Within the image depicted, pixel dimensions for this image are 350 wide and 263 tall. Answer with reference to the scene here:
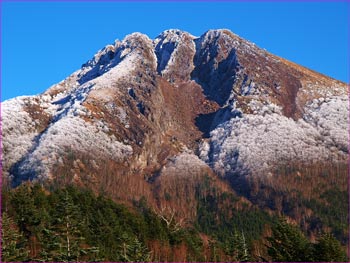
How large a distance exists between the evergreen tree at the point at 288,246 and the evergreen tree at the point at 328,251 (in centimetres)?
258

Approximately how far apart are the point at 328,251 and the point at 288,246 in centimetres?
621

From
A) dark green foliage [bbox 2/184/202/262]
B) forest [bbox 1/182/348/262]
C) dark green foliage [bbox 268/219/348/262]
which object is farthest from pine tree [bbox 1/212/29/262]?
dark green foliage [bbox 268/219/348/262]

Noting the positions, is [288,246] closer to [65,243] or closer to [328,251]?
[328,251]

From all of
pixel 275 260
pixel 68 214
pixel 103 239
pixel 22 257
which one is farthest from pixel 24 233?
pixel 275 260

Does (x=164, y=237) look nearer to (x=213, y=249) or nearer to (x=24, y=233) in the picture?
(x=213, y=249)

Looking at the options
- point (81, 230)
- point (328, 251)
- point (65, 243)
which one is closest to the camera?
point (65, 243)

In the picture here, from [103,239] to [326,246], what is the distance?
35782mm

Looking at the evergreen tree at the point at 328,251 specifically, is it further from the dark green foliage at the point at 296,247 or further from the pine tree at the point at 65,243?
the pine tree at the point at 65,243

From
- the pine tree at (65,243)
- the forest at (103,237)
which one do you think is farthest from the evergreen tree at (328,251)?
the pine tree at (65,243)

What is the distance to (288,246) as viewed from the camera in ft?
216

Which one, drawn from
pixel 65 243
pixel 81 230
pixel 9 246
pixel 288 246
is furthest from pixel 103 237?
pixel 65 243

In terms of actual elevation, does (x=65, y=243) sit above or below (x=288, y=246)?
below

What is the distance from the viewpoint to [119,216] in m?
99.4

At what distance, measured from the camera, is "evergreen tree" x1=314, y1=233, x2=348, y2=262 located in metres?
60.7
